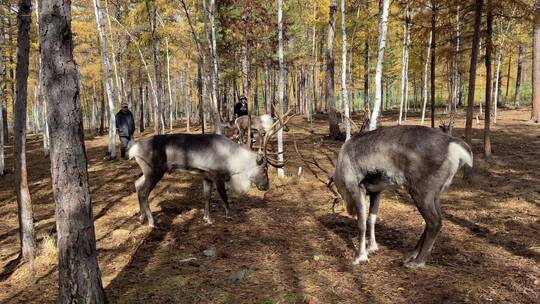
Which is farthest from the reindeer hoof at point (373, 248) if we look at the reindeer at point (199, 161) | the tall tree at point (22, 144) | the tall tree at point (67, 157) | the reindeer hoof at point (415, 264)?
the tall tree at point (22, 144)

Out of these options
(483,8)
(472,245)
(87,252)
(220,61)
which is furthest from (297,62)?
(87,252)

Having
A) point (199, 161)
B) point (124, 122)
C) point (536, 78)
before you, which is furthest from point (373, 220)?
point (536, 78)

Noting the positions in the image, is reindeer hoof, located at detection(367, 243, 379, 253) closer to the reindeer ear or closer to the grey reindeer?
the grey reindeer

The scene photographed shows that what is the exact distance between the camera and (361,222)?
6.56 meters

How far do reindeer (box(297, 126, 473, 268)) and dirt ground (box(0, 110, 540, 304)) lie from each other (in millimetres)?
711

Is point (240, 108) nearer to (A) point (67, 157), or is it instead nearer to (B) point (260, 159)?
(B) point (260, 159)

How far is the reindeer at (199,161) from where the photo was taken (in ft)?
29.3

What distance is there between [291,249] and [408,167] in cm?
260

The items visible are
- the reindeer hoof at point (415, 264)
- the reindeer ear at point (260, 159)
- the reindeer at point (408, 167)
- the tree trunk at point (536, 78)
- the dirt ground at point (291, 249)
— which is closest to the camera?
the dirt ground at point (291, 249)

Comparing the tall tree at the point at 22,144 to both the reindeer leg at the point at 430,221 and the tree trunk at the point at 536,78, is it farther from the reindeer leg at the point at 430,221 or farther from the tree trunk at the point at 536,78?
→ the tree trunk at the point at 536,78

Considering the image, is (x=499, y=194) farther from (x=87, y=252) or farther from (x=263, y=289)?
(x=87, y=252)

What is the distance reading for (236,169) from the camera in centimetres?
952

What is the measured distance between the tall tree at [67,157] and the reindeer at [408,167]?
4138 millimetres

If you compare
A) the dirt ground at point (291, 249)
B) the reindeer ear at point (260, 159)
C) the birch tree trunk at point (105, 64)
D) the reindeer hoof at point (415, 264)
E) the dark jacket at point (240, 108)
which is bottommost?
the dirt ground at point (291, 249)
